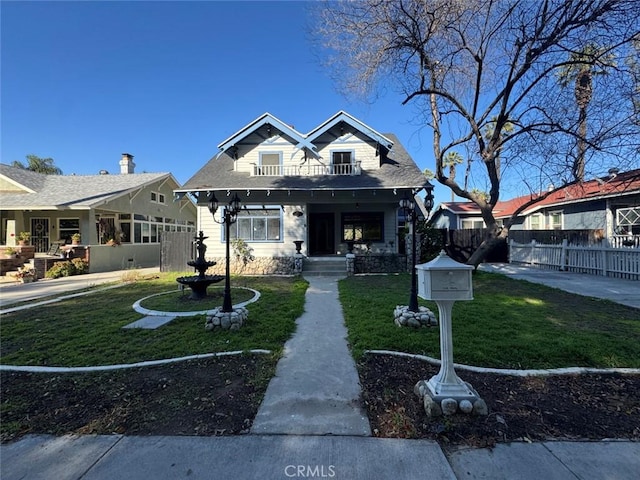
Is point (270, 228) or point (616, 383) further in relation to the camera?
point (270, 228)

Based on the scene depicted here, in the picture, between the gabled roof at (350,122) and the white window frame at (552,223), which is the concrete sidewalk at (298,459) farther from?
the white window frame at (552,223)

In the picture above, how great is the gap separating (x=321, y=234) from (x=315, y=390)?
42.0ft

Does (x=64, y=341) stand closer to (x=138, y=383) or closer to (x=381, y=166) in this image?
(x=138, y=383)

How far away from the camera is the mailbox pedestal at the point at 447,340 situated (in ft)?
8.94

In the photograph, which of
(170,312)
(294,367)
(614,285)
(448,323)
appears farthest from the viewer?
(614,285)

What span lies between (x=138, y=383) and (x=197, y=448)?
60.8 inches

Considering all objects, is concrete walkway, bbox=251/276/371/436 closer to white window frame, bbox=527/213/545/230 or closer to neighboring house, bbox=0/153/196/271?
neighboring house, bbox=0/153/196/271

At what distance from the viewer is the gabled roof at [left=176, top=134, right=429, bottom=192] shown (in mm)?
13242

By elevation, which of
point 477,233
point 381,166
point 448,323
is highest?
point 381,166

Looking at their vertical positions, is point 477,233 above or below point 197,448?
above

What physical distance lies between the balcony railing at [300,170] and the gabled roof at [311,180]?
35 cm

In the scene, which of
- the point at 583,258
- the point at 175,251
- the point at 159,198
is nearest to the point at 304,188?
the point at 175,251

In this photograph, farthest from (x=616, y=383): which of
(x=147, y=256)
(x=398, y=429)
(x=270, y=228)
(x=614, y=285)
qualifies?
(x=147, y=256)

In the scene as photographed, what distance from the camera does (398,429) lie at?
258cm
